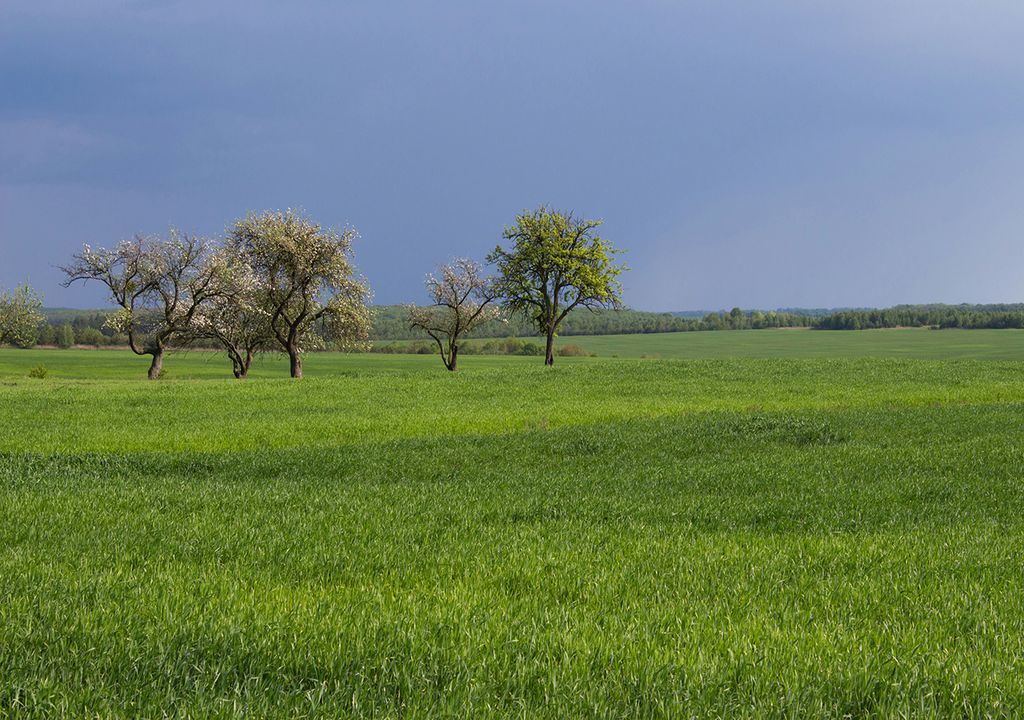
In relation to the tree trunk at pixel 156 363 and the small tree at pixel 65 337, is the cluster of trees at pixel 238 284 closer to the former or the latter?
the tree trunk at pixel 156 363

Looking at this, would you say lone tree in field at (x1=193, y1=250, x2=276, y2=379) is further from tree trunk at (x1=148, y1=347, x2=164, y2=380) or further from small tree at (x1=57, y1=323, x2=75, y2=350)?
small tree at (x1=57, y1=323, x2=75, y2=350)

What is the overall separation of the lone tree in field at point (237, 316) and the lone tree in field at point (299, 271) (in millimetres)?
756

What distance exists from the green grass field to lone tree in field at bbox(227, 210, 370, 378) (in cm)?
3647

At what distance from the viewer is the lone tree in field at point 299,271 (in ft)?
190

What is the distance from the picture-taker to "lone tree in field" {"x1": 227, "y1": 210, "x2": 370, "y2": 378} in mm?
57781

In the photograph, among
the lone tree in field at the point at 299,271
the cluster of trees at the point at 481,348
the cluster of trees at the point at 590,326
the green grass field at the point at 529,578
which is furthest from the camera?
the cluster of trees at the point at 590,326

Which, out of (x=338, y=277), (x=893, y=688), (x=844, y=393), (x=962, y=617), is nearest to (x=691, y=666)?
(x=893, y=688)

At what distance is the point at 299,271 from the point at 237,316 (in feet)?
33.9

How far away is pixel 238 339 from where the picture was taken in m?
67.8

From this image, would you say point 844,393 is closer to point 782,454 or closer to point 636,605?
point 782,454

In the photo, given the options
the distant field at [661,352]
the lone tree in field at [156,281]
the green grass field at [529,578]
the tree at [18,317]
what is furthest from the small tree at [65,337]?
the green grass field at [529,578]

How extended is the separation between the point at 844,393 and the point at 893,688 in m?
36.4

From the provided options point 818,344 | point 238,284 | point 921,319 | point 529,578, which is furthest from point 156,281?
point 921,319

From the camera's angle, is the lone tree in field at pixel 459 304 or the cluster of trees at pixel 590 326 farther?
the cluster of trees at pixel 590 326
